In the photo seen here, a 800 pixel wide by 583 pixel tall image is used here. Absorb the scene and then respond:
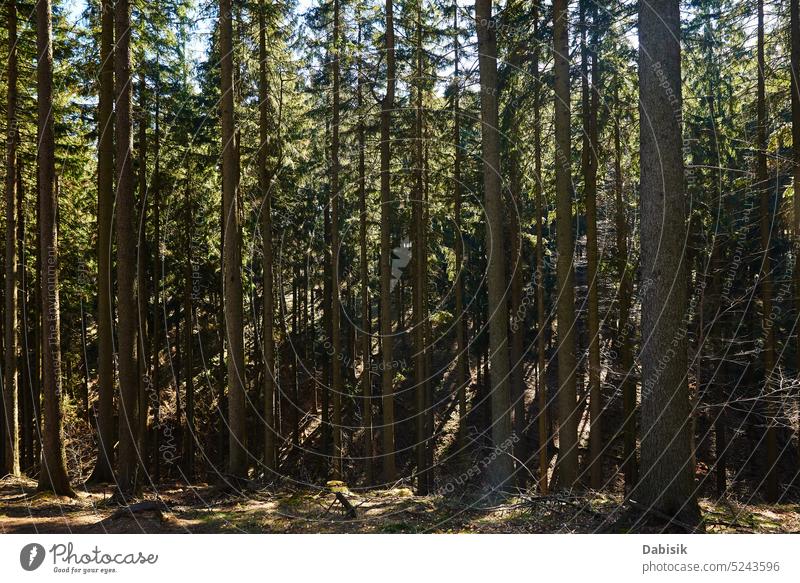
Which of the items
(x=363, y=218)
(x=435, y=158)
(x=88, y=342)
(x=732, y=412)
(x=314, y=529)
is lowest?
(x=732, y=412)

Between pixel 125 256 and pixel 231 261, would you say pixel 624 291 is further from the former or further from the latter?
pixel 125 256

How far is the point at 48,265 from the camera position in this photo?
13367 millimetres

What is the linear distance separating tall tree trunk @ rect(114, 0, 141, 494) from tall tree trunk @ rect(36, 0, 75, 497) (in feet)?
4.75

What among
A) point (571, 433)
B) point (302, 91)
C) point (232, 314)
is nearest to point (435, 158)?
point (302, 91)

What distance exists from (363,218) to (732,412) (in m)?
21.5

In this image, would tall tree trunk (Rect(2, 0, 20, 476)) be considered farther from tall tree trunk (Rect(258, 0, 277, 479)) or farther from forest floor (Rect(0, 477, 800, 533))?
tall tree trunk (Rect(258, 0, 277, 479))

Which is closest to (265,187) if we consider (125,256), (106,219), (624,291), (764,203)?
(106,219)

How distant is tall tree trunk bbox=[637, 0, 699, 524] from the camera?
9391mm

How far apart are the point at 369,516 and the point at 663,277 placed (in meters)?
6.82

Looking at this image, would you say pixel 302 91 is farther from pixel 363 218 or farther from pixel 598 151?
pixel 598 151

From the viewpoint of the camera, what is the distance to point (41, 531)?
36.0 feet

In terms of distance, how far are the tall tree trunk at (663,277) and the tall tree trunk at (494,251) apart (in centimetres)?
346
